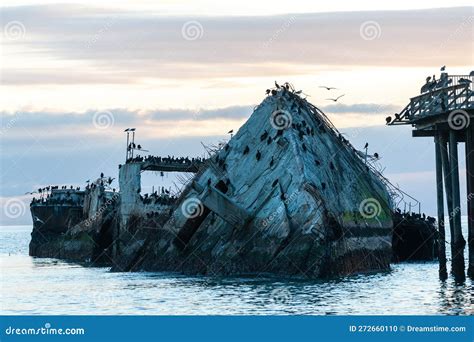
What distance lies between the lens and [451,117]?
59156 mm

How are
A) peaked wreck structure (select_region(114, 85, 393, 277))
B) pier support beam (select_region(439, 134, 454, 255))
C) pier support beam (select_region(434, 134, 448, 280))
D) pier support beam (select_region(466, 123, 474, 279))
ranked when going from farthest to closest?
peaked wreck structure (select_region(114, 85, 393, 277))
pier support beam (select_region(434, 134, 448, 280))
pier support beam (select_region(439, 134, 454, 255))
pier support beam (select_region(466, 123, 474, 279))

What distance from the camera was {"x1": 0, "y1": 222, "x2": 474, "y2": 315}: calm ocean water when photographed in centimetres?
5269

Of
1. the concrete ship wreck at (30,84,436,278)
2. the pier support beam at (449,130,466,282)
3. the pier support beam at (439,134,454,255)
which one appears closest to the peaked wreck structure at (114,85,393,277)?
the concrete ship wreck at (30,84,436,278)

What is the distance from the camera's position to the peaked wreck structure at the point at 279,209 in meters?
69.1

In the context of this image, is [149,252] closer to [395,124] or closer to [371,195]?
[371,195]

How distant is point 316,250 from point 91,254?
186ft

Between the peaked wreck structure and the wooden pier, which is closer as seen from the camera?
the wooden pier

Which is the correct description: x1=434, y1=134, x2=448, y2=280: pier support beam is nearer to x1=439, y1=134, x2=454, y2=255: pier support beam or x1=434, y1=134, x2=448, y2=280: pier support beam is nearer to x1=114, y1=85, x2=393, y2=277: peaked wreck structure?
x1=439, y1=134, x2=454, y2=255: pier support beam

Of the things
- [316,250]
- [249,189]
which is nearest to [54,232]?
[249,189]

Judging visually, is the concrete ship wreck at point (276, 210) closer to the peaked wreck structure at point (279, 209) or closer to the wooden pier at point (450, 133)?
the peaked wreck structure at point (279, 209)

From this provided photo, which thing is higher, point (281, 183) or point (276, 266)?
point (281, 183)

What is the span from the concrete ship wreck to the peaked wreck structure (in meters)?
0.09

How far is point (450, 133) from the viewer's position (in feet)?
196
